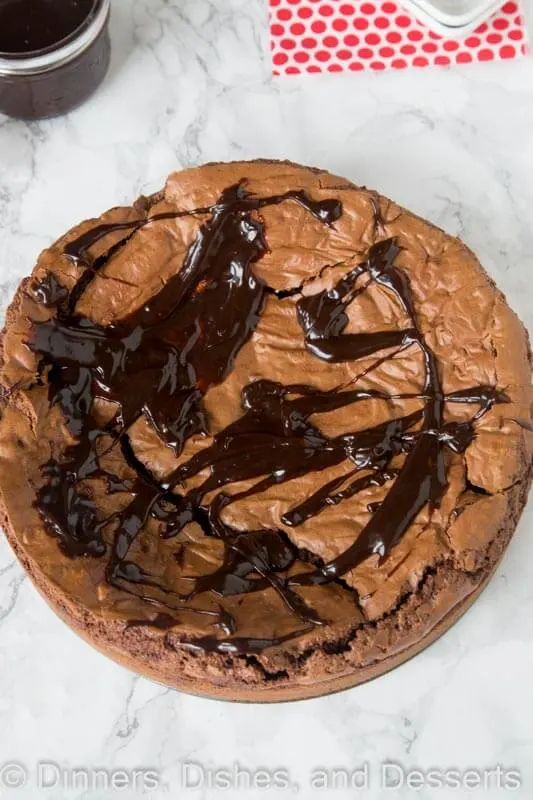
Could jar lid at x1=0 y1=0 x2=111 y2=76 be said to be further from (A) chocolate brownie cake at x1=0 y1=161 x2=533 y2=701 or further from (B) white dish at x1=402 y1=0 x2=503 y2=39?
(B) white dish at x1=402 y1=0 x2=503 y2=39

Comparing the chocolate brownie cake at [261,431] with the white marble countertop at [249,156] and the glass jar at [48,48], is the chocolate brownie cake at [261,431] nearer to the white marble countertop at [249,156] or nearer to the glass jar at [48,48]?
Answer: the white marble countertop at [249,156]

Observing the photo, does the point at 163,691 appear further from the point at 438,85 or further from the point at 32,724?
the point at 438,85

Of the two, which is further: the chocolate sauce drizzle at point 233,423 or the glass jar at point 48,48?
the glass jar at point 48,48

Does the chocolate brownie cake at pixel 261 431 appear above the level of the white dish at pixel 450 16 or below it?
below

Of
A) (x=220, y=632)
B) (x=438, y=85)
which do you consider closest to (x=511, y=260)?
(x=438, y=85)

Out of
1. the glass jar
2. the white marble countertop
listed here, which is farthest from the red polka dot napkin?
the glass jar

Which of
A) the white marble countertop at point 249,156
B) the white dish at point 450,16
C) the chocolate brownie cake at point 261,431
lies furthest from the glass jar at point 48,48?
the white dish at point 450,16

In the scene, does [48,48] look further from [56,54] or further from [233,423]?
[233,423]
